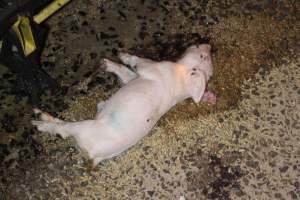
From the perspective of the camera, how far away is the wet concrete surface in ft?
8.16

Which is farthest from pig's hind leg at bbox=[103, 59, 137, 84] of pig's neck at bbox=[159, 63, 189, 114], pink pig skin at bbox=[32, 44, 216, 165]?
pig's neck at bbox=[159, 63, 189, 114]

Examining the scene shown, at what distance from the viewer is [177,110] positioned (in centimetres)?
269

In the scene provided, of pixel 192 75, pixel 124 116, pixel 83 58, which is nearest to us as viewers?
pixel 124 116

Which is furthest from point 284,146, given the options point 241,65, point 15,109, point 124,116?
point 15,109

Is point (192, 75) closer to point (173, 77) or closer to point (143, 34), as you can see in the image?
point (173, 77)

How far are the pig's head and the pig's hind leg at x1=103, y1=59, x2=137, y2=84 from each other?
0.27 meters

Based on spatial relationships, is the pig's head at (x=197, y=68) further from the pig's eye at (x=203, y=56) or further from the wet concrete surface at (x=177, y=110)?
the wet concrete surface at (x=177, y=110)

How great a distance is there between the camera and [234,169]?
2.56m

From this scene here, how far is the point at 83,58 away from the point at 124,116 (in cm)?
59

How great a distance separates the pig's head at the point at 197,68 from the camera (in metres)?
2.50

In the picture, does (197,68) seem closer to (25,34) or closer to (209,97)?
(209,97)

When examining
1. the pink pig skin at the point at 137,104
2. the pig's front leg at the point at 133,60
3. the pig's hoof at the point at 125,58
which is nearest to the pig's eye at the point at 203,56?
the pink pig skin at the point at 137,104

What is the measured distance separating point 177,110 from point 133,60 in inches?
13.8

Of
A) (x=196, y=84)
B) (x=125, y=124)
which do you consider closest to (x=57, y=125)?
(x=125, y=124)
